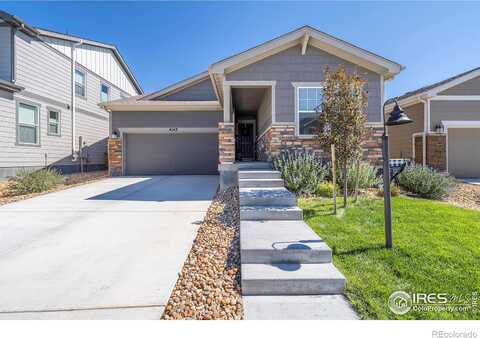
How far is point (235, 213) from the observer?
4.87 metres

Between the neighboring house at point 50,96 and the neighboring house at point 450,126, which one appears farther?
the neighboring house at point 450,126

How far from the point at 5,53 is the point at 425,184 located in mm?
14970

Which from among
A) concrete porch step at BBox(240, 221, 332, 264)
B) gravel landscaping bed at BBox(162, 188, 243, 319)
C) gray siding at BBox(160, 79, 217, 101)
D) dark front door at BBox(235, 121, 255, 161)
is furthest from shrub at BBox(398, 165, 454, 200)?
gray siding at BBox(160, 79, 217, 101)

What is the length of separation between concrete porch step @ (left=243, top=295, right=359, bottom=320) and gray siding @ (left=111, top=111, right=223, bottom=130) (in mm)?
10319

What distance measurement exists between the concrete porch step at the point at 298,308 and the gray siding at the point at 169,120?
1032 cm

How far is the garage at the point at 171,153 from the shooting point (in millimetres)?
12383

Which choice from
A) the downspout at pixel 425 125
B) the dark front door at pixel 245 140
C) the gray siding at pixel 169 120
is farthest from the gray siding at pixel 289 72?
the dark front door at pixel 245 140

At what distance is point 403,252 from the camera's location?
311 cm

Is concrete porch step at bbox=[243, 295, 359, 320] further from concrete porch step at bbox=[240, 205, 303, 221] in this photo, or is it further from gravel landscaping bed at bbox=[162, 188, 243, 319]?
concrete porch step at bbox=[240, 205, 303, 221]

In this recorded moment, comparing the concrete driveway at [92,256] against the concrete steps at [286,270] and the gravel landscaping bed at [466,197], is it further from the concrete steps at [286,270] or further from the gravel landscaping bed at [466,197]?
the gravel landscaping bed at [466,197]

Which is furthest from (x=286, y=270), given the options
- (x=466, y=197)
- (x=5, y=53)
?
(x=5, y=53)

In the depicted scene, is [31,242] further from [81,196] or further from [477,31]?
[477,31]

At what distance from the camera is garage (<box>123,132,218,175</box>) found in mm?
12383
